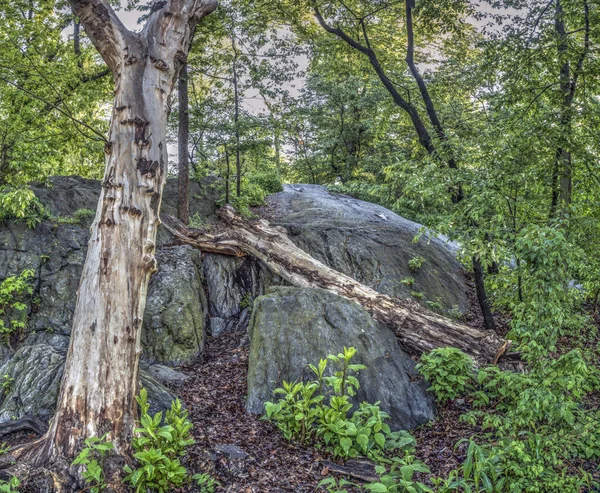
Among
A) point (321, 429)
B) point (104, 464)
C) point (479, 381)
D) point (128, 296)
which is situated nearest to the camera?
point (104, 464)

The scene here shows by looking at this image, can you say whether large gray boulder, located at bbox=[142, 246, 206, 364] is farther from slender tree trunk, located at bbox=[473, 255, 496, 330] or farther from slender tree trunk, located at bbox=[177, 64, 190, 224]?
slender tree trunk, located at bbox=[473, 255, 496, 330]

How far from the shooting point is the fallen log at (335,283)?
20.5 feet

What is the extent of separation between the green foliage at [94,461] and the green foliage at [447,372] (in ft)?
12.9

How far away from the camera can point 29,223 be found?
7.40 meters

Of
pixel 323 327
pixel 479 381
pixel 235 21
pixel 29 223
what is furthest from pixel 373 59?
pixel 29 223

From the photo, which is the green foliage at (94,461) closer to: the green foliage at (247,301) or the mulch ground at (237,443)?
the mulch ground at (237,443)

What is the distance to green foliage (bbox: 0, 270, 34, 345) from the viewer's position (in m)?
6.25

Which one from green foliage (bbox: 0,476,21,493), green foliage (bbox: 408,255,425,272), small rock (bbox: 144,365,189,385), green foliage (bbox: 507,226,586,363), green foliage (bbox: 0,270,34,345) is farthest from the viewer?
green foliage (bbox: 408,255,425,272)

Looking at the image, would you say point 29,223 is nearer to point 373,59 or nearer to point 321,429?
point 321,429

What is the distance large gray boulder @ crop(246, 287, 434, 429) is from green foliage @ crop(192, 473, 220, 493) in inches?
58.8

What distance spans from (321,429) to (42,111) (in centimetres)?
961

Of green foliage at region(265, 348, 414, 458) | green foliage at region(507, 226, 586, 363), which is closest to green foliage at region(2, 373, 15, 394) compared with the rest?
green foliage at region(265, 348, 414, 458)

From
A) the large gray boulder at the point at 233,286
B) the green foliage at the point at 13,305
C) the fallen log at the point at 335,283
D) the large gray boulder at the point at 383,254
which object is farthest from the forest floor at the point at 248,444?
the large gray boulder at the point at 383,254

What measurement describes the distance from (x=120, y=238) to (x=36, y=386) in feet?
7.54
